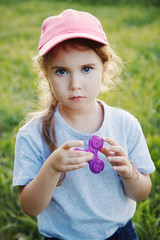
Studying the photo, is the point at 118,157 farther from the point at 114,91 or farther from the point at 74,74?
the point at 114,91

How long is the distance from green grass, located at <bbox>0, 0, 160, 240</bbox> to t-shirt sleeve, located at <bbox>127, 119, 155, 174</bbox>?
607 millimetres

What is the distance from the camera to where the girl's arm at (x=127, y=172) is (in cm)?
120

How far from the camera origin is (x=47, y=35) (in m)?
1.27

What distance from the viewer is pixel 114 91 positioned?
3072 millimetres

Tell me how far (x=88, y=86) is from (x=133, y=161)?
48 cm

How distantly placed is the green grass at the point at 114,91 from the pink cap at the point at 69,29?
2.23 ft

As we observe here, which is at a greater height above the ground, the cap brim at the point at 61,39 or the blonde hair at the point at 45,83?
the cap brim at the point at 61,39

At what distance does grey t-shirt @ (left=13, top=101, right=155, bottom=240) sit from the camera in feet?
4.48

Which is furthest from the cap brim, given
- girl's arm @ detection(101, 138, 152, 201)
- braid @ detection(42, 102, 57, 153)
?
girl's arm @ detection(101, 138, 152, 201)

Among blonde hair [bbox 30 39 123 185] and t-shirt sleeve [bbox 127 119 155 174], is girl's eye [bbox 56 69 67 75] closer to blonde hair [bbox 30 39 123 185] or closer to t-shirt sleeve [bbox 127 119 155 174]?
blonde hair [bbox 30 39 123 185]

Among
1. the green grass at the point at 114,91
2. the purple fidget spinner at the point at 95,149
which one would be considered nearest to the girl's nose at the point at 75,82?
the purple fidget spinner at the point at 95,149

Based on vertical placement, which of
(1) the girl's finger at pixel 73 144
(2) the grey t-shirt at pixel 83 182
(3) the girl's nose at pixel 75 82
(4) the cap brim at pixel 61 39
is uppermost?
(4) the cap brim at pixel 61 39

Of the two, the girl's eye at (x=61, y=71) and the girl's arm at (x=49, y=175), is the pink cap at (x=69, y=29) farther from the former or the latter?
the girl's arm at (x=49, y=175)

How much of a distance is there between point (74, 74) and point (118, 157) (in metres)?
0.42
